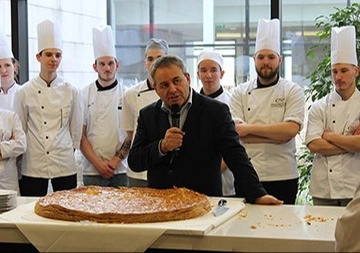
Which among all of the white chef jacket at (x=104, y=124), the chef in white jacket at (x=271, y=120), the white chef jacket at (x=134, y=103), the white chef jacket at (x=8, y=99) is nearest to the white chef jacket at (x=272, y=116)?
the chef in white jacket at (x=271, y=120)

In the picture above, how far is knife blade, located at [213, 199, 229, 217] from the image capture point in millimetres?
2217

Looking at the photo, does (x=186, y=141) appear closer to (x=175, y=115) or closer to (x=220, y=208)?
(x=175, y=115)

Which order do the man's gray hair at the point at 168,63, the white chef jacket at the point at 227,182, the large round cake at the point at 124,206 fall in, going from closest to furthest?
1. the large round cake at the point at 124,206
2. the man's gray hair at the point at 168,63
3. the white chef jacket at the point at 227,182

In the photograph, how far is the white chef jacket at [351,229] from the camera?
1307mm

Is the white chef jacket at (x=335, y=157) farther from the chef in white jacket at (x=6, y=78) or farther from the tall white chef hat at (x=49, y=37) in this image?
the chef in white jacket at (x=6, y=78)

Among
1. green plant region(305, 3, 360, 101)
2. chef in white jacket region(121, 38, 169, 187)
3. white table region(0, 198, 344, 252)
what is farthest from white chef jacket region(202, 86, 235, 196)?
white table region(0, 198, 344, 252)

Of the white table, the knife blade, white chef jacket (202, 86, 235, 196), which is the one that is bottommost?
white chef jacket (202, 86, 235, 196)

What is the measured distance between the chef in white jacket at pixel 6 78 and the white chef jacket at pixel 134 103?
31.5 inches

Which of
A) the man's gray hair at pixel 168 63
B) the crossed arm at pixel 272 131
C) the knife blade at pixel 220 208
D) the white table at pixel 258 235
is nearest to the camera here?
the white table at pixel 258 235

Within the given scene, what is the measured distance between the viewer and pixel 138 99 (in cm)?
369

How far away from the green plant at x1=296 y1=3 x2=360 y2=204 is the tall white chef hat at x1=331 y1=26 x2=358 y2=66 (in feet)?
0.94

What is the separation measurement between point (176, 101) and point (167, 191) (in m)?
0.43

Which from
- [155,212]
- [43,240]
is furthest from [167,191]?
[43,240]

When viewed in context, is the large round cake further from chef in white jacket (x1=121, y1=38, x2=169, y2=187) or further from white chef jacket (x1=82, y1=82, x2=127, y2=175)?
white chef jacket (x1=82, y1=82, x2=127, y2=175)
